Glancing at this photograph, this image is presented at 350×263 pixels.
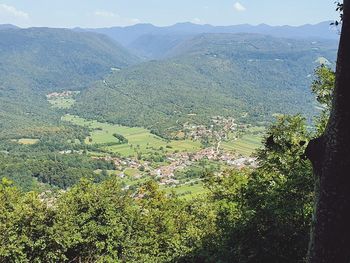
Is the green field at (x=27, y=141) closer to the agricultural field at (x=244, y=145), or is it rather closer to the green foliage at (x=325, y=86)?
the agricultural field at (x=244, y=145)

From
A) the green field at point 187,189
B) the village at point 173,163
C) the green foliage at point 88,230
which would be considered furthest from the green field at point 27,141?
the green foliage at point 88,230

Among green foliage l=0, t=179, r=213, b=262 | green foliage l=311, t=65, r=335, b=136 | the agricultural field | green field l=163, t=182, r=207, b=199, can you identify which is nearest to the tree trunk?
green foliage l=311, t=65, r=335, b=136

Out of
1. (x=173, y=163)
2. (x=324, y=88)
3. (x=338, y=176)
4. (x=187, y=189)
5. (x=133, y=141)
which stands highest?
(x=338, y=176)

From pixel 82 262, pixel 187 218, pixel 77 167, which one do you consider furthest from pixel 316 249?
pixel 77 167

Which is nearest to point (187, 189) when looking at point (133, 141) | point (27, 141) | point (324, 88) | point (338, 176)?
point (133, 141)

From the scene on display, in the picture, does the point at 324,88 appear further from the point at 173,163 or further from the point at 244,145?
the point at 244,145

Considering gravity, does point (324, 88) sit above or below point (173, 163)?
above

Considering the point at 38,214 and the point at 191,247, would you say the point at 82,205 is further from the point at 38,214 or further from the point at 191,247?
the point at 191,247

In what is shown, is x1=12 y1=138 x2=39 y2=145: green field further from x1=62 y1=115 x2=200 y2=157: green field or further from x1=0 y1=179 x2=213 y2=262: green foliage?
x1=0 y1=179 x2=213 y2=262: green foliage
